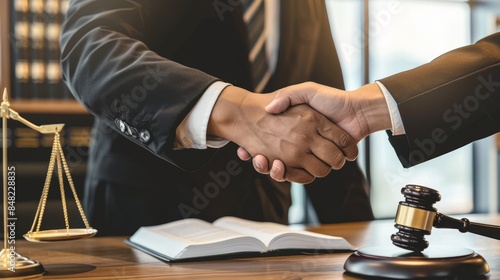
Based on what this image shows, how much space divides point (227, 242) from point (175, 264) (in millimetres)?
116

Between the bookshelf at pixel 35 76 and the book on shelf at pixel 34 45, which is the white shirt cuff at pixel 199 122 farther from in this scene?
the book on shelf at pixel 34 45

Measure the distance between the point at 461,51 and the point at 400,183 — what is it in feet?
14.1

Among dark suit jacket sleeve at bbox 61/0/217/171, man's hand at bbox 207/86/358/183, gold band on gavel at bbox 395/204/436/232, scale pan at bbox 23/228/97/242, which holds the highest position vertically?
dark suit jacket sleeve at bbox 61/0/217/171

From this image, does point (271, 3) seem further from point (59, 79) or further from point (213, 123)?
point (59, 79)

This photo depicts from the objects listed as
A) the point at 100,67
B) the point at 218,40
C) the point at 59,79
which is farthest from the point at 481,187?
the point at 100,67

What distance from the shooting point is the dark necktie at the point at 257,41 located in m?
2.14

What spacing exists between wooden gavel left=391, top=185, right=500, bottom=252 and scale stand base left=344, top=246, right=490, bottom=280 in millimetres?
18

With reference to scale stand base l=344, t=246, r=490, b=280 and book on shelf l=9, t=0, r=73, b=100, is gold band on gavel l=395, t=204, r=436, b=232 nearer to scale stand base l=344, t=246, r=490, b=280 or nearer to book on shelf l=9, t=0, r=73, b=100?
scale stand base l=344, t=246, r=490, b=280

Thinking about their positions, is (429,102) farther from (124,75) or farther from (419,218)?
(124,75)

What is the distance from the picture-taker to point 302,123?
5.09 feet

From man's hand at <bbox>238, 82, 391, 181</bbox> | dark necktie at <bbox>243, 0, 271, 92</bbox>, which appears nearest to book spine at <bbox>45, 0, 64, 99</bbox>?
dark necktie at <bbox>243, 0, 271, 92</bbox>

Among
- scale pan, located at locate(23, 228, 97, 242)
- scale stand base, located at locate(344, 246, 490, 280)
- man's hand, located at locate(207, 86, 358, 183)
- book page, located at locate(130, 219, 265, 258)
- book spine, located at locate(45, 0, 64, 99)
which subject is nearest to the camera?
scale stand base, located at locate(344, 246, 490, 280)

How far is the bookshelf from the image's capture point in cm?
284

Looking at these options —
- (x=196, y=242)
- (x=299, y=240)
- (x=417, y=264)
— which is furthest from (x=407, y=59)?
(x=417, y=264)
